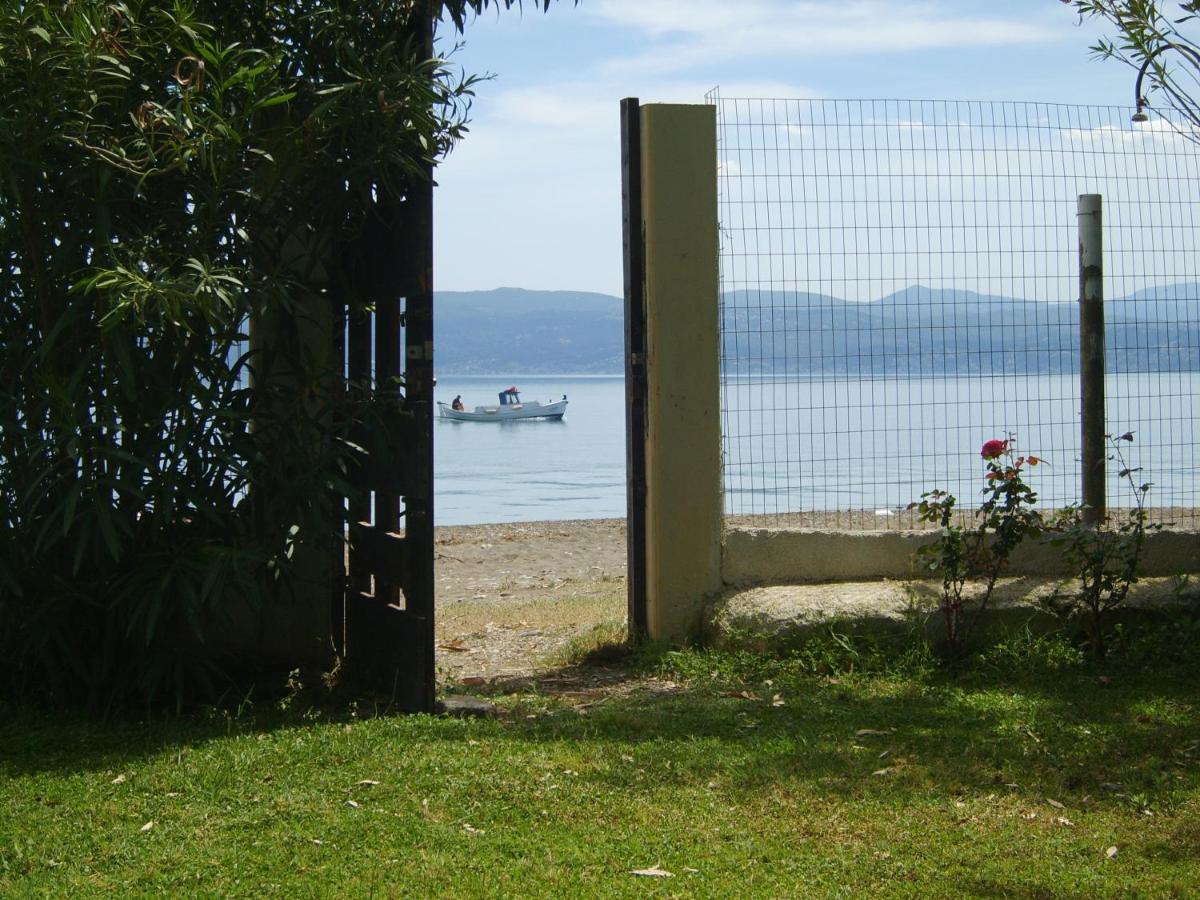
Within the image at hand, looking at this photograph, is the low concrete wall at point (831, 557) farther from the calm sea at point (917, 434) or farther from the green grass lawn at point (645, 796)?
the green grass lawn at point (645, 796)

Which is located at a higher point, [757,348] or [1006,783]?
[757,348]

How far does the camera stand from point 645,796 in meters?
4.38

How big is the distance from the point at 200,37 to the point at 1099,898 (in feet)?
13.8

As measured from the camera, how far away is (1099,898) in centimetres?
353

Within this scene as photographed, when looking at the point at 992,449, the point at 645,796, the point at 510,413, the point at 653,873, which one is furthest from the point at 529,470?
the point at 653,873

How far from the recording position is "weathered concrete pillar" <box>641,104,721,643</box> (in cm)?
690

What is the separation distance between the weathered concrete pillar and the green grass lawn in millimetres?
966

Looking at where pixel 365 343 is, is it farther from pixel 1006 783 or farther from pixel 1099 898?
pixel 1099 898

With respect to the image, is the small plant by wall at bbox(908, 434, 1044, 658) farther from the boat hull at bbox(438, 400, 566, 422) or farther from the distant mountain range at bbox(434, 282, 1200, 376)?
the boat hull at bbox(438, 400, 566, 422)

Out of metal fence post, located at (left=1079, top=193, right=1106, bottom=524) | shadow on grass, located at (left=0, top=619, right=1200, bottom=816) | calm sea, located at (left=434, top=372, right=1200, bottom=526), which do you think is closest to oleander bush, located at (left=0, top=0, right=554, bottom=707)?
shadow on grass, located at (left=0, top=619, right=1200, bottom=816)

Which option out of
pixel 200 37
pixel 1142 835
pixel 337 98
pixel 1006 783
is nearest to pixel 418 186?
pixel 337 98

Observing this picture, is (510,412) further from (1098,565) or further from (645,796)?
(645,796)

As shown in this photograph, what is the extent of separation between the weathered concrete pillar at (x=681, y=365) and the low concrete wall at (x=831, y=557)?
0.17 m

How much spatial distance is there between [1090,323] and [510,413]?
36203 mm
